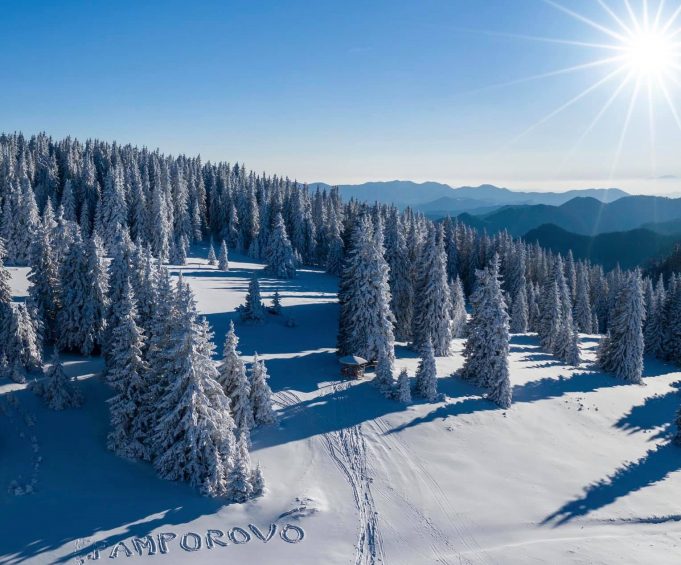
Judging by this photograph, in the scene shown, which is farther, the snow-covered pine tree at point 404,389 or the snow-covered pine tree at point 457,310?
the snow-covered pine tree at point 457,310

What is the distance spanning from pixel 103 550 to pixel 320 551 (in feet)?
26.7

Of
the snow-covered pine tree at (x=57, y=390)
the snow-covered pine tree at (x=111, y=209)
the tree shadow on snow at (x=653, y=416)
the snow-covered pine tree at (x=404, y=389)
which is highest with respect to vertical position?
the snow-covered pine tree at (x=111, y=209)

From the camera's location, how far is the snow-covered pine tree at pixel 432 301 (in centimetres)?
4359

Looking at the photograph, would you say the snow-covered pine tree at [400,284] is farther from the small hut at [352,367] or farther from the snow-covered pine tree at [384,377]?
the snow-covered pine tree at [384,377]

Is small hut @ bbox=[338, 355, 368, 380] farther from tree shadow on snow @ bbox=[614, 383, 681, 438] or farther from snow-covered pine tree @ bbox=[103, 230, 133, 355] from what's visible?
tree shadow on snow @ bbox=[614, 383, 681, 438]

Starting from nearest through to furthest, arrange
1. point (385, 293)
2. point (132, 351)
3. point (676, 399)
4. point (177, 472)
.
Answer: point (177, 472) < point (132, 351) < point (385, 293) < point (676, 399)

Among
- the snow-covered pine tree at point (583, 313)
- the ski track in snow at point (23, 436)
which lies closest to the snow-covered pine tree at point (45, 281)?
the ski track in snow at point (23, 436)

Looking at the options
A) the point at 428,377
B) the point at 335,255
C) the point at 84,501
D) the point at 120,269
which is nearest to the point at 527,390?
the point at 428,377

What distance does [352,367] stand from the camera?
3553 cm

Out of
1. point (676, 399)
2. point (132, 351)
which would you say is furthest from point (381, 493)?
point (676, 399)

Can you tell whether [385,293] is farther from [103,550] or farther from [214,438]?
[103,550]

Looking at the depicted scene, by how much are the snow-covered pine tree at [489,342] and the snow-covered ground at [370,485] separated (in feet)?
4.98

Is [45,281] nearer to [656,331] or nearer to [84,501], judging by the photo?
[84,501]

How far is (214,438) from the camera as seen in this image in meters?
21.8
